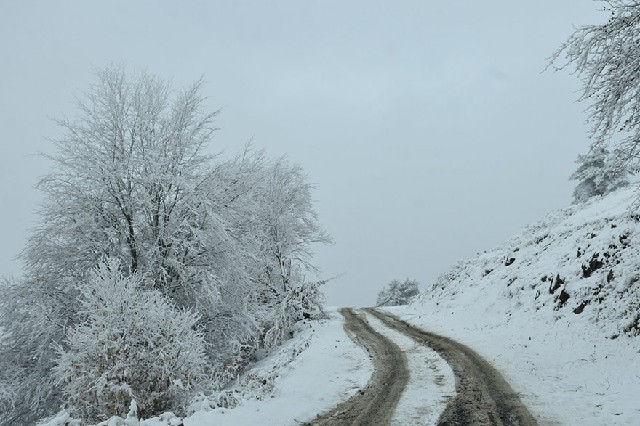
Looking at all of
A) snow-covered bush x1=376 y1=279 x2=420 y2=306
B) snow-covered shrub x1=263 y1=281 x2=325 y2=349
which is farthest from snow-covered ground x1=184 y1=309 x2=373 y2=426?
snow-covered bush x1=376 y1=279 x2=420 y2=306

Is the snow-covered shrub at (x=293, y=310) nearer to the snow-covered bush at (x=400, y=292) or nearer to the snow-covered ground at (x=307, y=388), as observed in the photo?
the snow-covered ground at (x=307, y=388)

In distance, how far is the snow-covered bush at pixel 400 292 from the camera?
52531 millimetres

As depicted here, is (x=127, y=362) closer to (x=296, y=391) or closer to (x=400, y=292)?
(x=296, y=391)

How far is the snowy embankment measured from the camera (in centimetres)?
841

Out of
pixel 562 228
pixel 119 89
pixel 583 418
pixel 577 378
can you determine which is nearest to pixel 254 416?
pixel 583 418

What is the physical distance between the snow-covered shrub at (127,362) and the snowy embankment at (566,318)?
7047 millimetres

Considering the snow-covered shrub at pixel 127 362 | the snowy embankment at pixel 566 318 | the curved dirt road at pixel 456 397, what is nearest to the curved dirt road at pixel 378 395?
the curved dirt road at pixel 456 397

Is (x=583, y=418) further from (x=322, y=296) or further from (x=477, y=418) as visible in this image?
(x=322, y=296)

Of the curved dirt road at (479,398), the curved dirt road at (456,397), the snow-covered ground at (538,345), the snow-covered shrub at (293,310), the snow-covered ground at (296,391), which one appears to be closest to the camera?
the curved dirt road at (479,398)

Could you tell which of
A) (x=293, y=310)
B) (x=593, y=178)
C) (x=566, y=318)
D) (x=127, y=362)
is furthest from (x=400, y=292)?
(x=127, y=362)

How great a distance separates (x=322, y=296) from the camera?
2447cm

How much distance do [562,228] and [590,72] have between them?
52.5 feet

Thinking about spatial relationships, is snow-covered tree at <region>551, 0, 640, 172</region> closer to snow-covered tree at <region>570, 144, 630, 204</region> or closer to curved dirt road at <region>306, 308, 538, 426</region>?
curved dirt road at <region>306, 308, 538, 426</region>

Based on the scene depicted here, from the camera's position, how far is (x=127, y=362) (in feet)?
29.9
